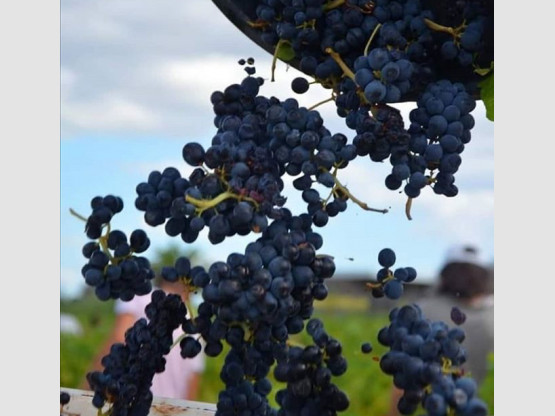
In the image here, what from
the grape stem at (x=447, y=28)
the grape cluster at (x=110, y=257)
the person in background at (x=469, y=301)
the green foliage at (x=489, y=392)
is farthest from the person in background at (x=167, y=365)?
the grape stem at (x=447, y=28)

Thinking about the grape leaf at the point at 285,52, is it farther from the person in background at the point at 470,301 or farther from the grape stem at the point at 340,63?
the person in background at the point at 470,301

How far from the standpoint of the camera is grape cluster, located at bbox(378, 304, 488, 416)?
1.45 ft

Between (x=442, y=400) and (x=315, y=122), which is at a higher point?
(x=315, y=122)

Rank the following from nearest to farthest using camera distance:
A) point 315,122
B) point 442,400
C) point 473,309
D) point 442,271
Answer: point 442,400 → point 315,122 → point 473,309 → point 442,271

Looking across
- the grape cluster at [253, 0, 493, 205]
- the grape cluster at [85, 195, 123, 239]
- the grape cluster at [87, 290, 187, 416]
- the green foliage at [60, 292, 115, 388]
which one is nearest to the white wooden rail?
the grape cluster at [87, 290, 187, 416]

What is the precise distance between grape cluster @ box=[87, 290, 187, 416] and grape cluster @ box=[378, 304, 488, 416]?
0.18 m

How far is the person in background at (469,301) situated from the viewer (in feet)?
2.31

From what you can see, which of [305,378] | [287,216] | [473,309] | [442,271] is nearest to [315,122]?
[287,216]

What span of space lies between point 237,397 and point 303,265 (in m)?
0.13

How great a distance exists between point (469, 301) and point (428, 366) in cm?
42

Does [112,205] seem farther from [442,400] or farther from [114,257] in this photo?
[442,400]

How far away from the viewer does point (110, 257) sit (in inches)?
22.2

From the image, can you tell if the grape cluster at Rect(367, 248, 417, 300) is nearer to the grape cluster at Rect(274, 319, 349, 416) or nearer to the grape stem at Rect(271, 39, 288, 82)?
the grape cluster at Rect(274, 319, 349, 416)

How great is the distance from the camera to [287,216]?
1.74ft
